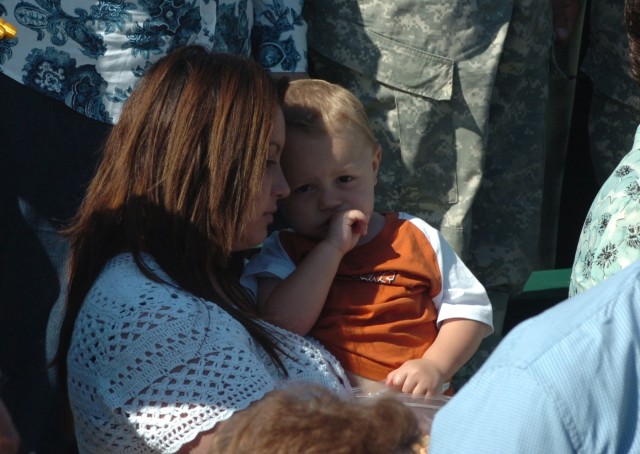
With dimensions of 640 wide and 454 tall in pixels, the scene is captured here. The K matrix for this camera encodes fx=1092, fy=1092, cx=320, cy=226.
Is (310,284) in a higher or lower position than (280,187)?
lower

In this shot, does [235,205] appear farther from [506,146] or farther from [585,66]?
[585,66]

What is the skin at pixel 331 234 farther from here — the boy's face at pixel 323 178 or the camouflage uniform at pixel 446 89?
the camouflage uniform at pixel 446 89

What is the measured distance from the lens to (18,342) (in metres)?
2.81

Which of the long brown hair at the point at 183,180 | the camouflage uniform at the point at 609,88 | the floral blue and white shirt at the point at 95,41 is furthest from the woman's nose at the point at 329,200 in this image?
the camouflage uniform at the point at 609,88

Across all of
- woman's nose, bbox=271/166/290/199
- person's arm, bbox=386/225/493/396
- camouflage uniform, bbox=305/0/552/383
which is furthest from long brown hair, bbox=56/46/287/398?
camouflage uniform, bbox=305/0/552/383

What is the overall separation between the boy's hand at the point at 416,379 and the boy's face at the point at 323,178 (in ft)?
1.20

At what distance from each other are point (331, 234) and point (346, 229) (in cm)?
3

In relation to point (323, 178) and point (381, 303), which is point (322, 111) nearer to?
point (323, 178)

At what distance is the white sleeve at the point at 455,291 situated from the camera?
7.91 ft

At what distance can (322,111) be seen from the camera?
2.40m

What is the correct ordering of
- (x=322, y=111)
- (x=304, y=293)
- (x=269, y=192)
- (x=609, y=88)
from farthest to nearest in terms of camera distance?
(x=609, y=88), (x=322, y=111), (x=304, y=293), (x=269, y=192)

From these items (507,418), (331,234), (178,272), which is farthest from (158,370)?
(507,418)

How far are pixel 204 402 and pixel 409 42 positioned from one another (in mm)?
1752

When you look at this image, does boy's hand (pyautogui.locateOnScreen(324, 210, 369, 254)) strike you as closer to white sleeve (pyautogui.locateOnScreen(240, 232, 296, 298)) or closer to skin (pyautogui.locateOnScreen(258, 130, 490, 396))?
skin (pyautogui.locateOnScreen(258, 130, 490, 396))
